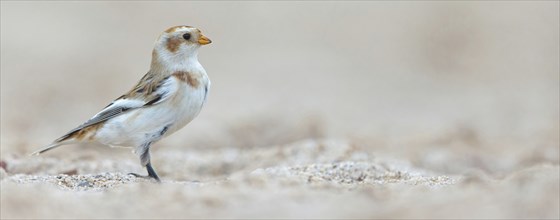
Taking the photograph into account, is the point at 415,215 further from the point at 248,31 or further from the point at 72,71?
the point at 248,31

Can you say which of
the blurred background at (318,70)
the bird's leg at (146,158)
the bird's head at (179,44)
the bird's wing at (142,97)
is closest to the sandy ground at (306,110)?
the blurred background at (318,70)

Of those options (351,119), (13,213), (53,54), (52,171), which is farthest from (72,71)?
(13,213)

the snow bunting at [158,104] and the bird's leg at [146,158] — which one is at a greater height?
the snow bunting at [158,104]

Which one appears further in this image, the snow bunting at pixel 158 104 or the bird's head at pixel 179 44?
the bird's head at pixel 179 44

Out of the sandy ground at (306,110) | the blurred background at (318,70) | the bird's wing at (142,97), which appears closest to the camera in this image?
the sandy ground at (306,110)

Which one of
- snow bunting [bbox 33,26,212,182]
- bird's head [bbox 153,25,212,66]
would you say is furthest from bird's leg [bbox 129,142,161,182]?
bird's head [bbox 153,25,212,66]

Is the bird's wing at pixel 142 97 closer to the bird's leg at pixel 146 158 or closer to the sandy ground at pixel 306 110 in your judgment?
the bird's leg at pixel 146 158

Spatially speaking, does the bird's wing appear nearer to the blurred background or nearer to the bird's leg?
the bird's leg

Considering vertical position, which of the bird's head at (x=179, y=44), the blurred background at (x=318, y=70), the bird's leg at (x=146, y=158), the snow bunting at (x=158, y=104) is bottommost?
the bird's leg at (x=146, y=158)
